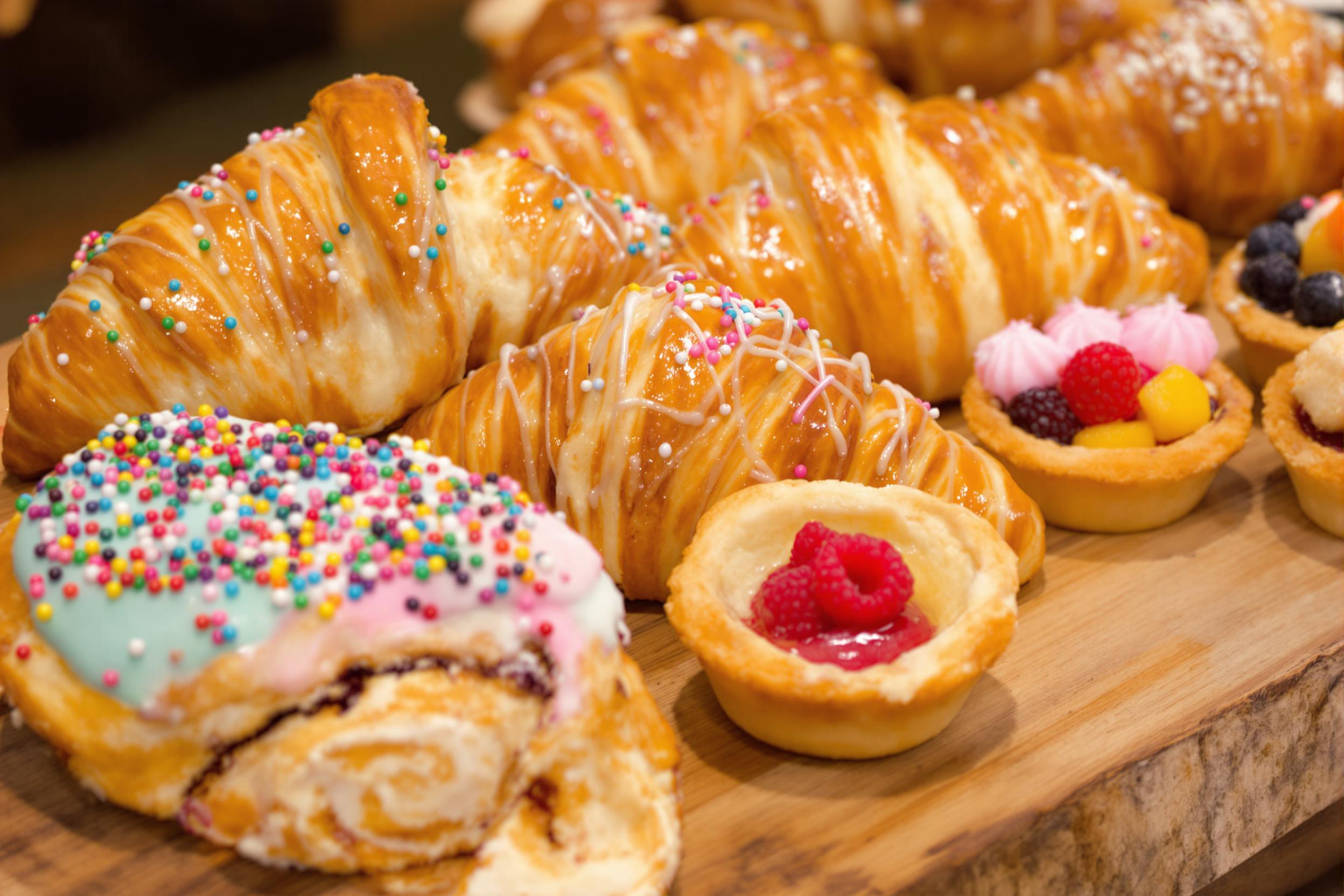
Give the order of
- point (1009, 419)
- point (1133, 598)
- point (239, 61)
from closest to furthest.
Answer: point (1133, 598) → point (1009, 419) → point (239, 61)

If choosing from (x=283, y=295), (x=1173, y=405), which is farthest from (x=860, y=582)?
(x=283, y=295)

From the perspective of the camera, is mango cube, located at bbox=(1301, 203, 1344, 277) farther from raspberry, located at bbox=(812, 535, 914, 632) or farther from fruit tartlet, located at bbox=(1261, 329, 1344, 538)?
raspberry, located at bbox=(812, 535, 914, 632)

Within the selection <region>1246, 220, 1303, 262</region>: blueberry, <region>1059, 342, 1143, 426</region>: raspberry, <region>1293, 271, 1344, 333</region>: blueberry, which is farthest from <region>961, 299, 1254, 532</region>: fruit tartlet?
<region>1246, 220, 1303, 262</region>: blueberry

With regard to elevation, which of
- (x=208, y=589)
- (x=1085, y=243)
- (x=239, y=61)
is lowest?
(x=1085, y=243)

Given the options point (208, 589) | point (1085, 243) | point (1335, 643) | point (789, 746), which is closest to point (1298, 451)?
point (1335, 643)

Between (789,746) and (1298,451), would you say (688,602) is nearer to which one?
(789,746)

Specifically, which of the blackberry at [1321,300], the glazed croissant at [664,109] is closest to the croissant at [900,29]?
the glazed croissant at [664,109]

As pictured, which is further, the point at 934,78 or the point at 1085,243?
the point at 934,78

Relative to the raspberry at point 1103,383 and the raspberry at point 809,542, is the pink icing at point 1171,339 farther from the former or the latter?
the raspberry at point 809,542
